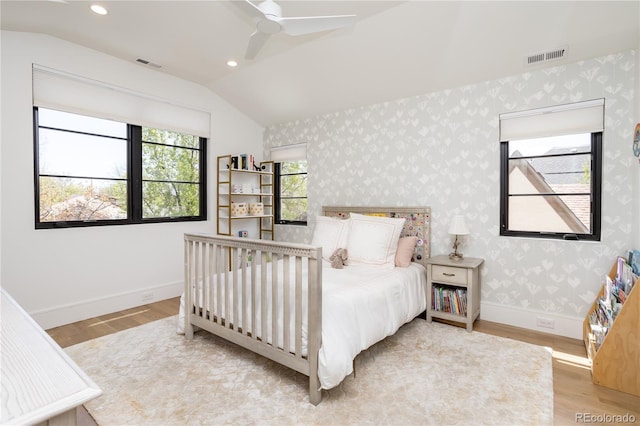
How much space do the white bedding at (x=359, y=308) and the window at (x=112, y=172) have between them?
1675 millimetres

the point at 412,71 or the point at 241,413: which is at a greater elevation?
the point at 412,71

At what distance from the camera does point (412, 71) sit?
3285 mm

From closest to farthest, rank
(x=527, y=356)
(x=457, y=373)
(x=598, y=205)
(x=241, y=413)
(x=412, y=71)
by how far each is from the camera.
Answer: (x=241, y=413)
(x=457, y=373)
(x=527, y=356)
(x=598, y=205)
(x=412, y=71)

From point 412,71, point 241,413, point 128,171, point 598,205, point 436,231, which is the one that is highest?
point 412,71

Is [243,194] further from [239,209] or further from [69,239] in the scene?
[69,239]

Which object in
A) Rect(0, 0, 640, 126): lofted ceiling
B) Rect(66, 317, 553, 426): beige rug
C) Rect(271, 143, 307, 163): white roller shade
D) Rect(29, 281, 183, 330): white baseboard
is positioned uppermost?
Rect(0, 0, 640, 126): lofted ceiling

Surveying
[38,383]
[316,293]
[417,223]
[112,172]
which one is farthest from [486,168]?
[112,172]

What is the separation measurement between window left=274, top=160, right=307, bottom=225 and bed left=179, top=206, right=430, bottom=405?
1.24m

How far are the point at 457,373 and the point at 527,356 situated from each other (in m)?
0.68

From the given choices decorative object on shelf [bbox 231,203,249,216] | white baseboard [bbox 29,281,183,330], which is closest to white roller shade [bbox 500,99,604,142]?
decorative object on shelf [bbox 231,203,249,216]

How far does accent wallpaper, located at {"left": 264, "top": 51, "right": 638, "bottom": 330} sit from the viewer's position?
2.64 meters

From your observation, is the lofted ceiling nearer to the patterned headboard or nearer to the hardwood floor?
the patterned headboard

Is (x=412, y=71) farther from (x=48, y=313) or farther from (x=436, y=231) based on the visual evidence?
(x=48, y=313)

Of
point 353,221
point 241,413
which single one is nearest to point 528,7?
point 353,221
